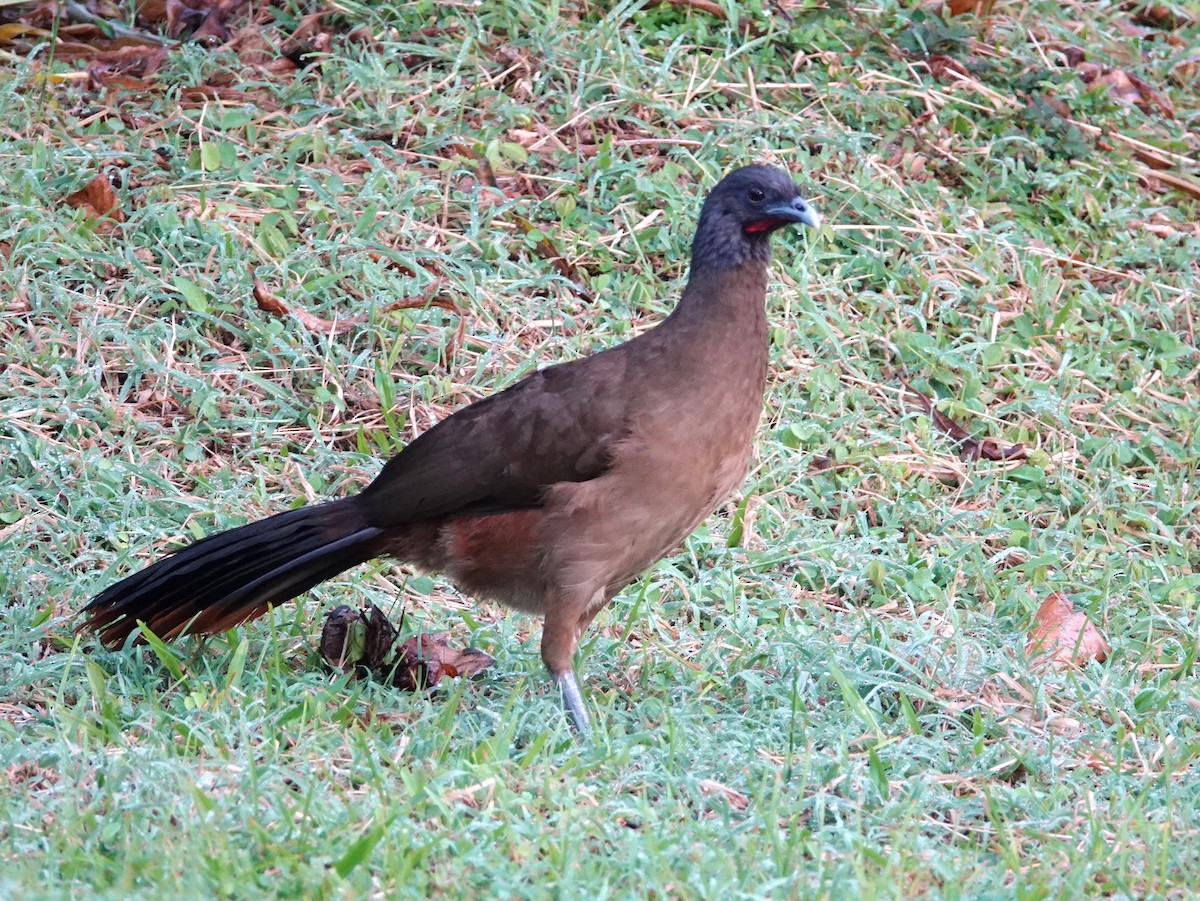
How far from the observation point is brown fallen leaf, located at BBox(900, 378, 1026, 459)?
633 cm

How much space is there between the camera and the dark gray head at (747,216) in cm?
476

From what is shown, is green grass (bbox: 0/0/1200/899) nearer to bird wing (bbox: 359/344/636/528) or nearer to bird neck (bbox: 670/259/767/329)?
bird wing (bbox: 359/344/636/528)

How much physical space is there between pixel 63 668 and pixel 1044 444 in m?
3.98

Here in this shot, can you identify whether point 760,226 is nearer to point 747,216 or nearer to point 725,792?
point 747,216

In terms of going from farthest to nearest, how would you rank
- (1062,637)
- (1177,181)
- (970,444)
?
(1177,181) < (970,444) < (1062,637)

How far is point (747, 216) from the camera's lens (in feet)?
15.7

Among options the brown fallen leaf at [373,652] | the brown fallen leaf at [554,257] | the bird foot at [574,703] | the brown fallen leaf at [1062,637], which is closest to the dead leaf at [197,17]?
the brown fallen leaf at [554,257]

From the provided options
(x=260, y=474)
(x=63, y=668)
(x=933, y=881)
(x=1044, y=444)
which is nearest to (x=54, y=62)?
(x=260, y=474)

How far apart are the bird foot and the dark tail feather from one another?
71 cm

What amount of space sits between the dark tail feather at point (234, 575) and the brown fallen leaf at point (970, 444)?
272 centimetres

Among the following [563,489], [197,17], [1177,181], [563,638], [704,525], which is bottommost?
[704,525]

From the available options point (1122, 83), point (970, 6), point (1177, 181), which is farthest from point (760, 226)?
point (1122, 83)

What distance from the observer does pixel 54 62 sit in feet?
24.0

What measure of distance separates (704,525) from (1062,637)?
53.2 inches
